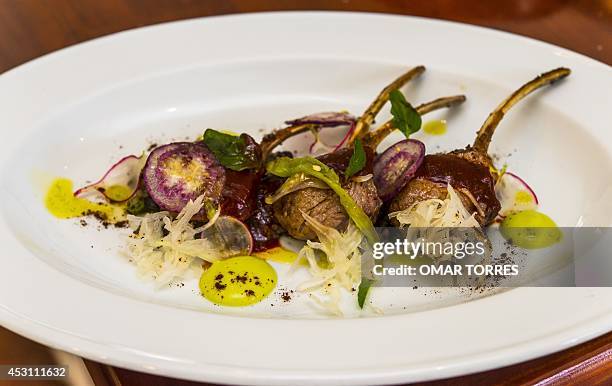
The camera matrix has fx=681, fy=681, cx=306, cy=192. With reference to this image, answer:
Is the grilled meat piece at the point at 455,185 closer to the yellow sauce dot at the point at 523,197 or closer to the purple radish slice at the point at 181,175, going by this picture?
the yellow sauce dot at the point at 523,197

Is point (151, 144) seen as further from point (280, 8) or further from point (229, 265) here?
point (280, 8)

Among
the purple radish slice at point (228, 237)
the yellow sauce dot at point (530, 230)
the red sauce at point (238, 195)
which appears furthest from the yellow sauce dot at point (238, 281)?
the yellow sauce dot at point (530, 230)

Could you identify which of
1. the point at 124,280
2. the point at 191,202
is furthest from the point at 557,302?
the point at 124,280

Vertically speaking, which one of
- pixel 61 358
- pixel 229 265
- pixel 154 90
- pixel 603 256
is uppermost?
pixel 154 90

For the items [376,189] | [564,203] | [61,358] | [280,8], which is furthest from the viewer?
[280,8]

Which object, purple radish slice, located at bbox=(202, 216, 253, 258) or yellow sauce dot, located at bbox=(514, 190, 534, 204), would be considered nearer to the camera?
purple radish slice, located at bbox=(202, 216, 253, 258)

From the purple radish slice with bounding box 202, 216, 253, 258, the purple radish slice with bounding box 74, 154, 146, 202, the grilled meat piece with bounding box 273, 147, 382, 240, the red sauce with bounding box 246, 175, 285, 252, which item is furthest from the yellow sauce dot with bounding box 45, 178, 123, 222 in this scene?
the grilled meat piece with bounding box 273, 147, 382, 240

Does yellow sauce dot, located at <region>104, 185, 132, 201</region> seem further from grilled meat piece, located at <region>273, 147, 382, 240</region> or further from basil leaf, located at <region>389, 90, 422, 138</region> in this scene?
basil leaf, located at <region>389, 90, 422, 138</region>
